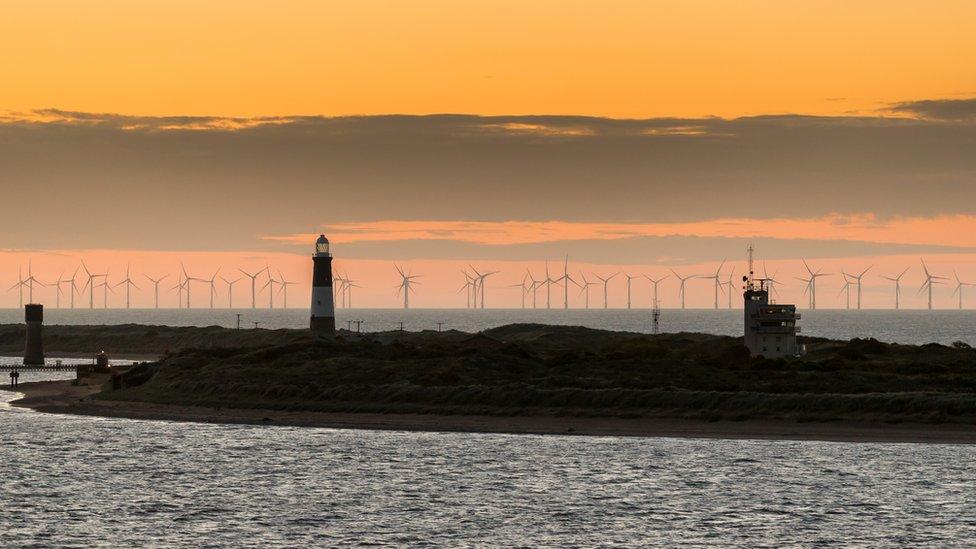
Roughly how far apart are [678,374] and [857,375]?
14.7 m

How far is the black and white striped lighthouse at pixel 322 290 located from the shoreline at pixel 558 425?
1146 inches

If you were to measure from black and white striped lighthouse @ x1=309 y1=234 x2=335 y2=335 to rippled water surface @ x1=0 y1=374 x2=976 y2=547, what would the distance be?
4753cm

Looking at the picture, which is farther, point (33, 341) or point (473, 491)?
point (33, 341)

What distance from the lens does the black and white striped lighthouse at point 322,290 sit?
5153 inches

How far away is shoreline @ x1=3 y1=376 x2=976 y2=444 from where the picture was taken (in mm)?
78375

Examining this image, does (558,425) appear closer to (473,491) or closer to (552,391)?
(552,391)

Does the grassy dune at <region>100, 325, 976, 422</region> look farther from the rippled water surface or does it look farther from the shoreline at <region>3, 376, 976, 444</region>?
the rippled water surface

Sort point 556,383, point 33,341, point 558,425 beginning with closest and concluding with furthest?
point 558,425, point 556,383, point 33,341

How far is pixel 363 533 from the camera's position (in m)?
50.5

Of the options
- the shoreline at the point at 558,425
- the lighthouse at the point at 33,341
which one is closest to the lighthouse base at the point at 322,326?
the shoreline at the point at 558,425

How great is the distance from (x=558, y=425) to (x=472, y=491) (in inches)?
1035

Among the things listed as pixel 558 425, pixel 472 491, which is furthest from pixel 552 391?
A: pixel 472 491

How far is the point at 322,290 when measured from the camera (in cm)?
13250

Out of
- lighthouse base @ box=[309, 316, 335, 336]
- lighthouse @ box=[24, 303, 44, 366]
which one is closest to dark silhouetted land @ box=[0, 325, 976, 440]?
lighthouse base @ box=[309, 316, 335, 336]
